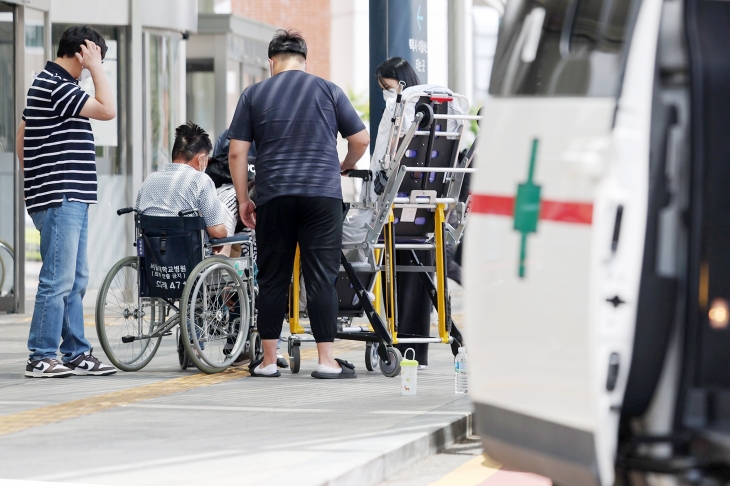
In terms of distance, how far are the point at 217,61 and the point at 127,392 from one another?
1257 centimetres

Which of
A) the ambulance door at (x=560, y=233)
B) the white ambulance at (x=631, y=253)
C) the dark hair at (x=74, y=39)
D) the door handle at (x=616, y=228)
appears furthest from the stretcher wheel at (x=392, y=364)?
the door handle at (x=616, y=228)

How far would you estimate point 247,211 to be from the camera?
7.70 meters

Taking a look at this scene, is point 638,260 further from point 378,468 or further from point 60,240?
point 60,240

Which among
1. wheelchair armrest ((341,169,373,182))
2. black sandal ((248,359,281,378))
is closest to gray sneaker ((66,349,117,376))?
black sandal ((248,359,281,378))

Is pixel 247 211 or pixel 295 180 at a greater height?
pixel 295 180

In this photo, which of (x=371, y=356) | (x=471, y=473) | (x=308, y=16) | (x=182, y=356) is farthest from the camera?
(x=308, y=16)

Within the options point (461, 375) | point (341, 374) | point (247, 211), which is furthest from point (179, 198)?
point (461, 375)

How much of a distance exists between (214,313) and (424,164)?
5.18ft

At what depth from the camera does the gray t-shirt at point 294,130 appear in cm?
746

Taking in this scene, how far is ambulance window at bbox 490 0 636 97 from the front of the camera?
10.5 feet

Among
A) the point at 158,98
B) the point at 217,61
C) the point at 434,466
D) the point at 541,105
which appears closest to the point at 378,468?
the point at 434,466

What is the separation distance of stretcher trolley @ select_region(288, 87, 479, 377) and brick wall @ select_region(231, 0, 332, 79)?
38.3 metres

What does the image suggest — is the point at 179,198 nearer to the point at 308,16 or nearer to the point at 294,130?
the point at 294,130

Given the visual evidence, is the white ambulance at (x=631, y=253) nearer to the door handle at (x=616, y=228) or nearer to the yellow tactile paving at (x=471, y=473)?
the door handle at (x=616, y=228)
